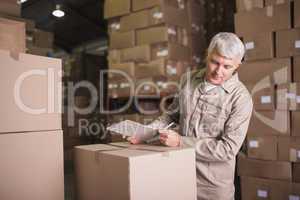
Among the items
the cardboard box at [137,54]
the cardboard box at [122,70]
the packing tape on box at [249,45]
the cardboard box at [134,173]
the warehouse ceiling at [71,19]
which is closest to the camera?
the cardboard box at [134,173]

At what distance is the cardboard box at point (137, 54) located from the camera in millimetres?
3459

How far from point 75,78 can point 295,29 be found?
386 centimetres

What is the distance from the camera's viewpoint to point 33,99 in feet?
4.06

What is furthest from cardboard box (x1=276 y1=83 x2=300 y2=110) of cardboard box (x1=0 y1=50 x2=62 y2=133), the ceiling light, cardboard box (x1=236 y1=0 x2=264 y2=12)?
the ceiling light

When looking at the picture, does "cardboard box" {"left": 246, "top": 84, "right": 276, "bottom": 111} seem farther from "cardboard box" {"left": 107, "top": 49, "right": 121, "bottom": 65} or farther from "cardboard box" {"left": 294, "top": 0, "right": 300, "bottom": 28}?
"cardboard box" {"left": 107, "top": 49, "right": 121, "bottom": 65}

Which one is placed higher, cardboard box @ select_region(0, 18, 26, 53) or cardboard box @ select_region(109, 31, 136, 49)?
cardboard box @ select_region(109, 31, 136, 49)

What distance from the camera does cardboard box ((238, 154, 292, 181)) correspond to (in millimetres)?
2490

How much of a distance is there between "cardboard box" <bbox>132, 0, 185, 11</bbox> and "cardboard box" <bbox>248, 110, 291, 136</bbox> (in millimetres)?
1505

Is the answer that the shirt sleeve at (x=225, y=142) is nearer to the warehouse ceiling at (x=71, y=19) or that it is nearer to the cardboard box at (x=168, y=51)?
the cardboard box at (x=168, y=51)

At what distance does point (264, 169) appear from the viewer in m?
2.60

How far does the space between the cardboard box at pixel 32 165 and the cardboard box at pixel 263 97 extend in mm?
1776

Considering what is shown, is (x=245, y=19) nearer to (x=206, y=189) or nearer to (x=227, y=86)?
(x=227, y=86)

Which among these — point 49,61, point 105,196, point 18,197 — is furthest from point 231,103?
point 18,197

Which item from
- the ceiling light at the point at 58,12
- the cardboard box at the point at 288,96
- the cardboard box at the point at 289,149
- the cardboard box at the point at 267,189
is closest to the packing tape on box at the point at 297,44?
the cardboard box at the point at 288,96
